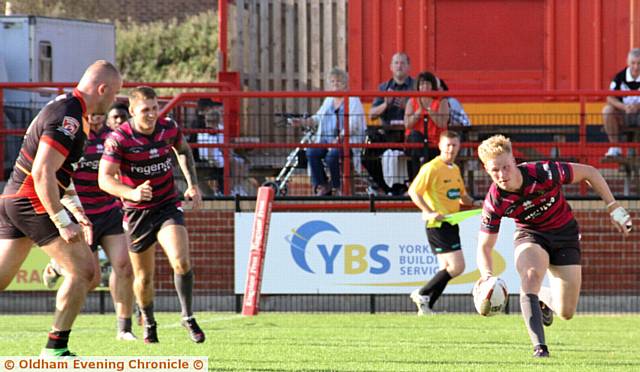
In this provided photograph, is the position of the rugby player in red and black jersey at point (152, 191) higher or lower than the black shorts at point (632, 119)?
lower

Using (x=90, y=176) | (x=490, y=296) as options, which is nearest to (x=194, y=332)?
(x=90, y=176)

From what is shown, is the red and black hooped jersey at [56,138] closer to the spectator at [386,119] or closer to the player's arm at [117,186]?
the player's arm at [117,186]

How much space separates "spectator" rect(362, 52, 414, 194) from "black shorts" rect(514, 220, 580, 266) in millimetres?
6830

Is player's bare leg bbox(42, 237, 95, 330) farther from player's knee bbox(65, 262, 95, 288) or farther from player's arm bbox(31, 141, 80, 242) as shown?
player's arm bbox(31, 141, 80, 242)

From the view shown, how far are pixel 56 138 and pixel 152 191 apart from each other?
3.15 meters

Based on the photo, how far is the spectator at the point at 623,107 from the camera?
18.5 metres

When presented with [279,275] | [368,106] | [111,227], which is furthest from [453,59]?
[111,227]

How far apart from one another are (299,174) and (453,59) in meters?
4.79

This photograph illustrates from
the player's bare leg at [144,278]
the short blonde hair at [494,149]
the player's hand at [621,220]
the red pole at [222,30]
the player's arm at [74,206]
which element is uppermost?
the red pole at [222,30]

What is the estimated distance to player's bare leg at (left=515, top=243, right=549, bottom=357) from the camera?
1088 cm

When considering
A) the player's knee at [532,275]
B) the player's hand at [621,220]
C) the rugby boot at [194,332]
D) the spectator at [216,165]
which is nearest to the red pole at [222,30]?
the spectator at [216,165]

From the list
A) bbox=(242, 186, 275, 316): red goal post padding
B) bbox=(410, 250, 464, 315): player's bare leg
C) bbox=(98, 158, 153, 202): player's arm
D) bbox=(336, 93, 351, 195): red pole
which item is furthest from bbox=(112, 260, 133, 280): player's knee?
bbox=(336, 93, 351, 195): red pole

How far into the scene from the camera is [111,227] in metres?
13.1

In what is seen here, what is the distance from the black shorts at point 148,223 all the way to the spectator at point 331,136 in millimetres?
5918
